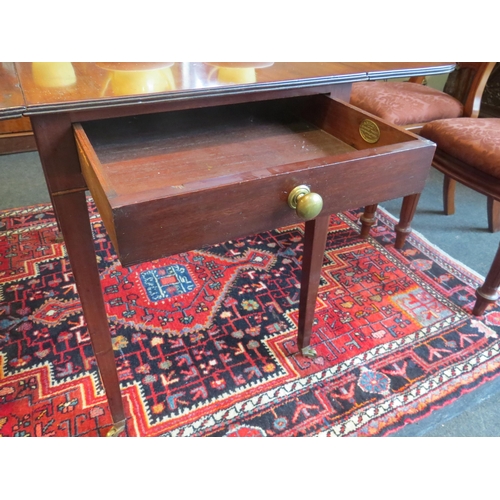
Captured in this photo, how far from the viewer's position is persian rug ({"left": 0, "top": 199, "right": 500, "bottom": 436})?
2.95ft

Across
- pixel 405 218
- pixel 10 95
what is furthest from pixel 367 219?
pixel 10 95

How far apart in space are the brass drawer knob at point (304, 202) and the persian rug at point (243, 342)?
522mm

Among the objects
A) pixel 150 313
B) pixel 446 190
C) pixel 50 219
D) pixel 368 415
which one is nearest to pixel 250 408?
pixel 368 415

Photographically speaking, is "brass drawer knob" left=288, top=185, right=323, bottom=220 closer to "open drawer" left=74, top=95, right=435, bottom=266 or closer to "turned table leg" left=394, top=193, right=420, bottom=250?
"open drawer" left=74, top=95, right=435, bottom=266

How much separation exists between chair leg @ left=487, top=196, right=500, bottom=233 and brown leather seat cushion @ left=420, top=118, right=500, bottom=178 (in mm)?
398

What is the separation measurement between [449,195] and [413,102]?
18.7 inches

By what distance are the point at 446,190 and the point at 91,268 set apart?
1.38 meters

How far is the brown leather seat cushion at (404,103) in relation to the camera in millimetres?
1233

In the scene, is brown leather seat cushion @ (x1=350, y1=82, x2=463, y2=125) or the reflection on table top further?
brown leather seat cushion @ (x1=350, y1=82, x2=463, y2=125)

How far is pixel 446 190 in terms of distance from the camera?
1600 millimetres

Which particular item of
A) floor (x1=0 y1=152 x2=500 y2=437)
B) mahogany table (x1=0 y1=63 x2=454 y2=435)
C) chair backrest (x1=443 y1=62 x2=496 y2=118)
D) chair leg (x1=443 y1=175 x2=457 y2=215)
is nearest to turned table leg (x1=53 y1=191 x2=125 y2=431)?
mahogany table (x1=0 y1=63 x2=454 y2=435)

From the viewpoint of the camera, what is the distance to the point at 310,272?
89 centimetres

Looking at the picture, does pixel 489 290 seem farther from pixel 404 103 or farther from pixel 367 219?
pixel 404 103

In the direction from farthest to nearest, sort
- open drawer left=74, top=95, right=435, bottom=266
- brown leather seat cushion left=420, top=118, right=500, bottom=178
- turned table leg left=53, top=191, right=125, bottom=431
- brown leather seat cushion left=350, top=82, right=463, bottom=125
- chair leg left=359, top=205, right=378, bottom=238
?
chair leg left=359, top=205, right=378, bottom=238, brown leather seat cushion left=350, top=82, right=463, bottom=125, brown leather seat cushion left=420, top=118, right=500, bottom=178, turned table leg left=53, top=191, right=125, bottom=431, open drawer left=74, top=95, right=435, bottom=266
